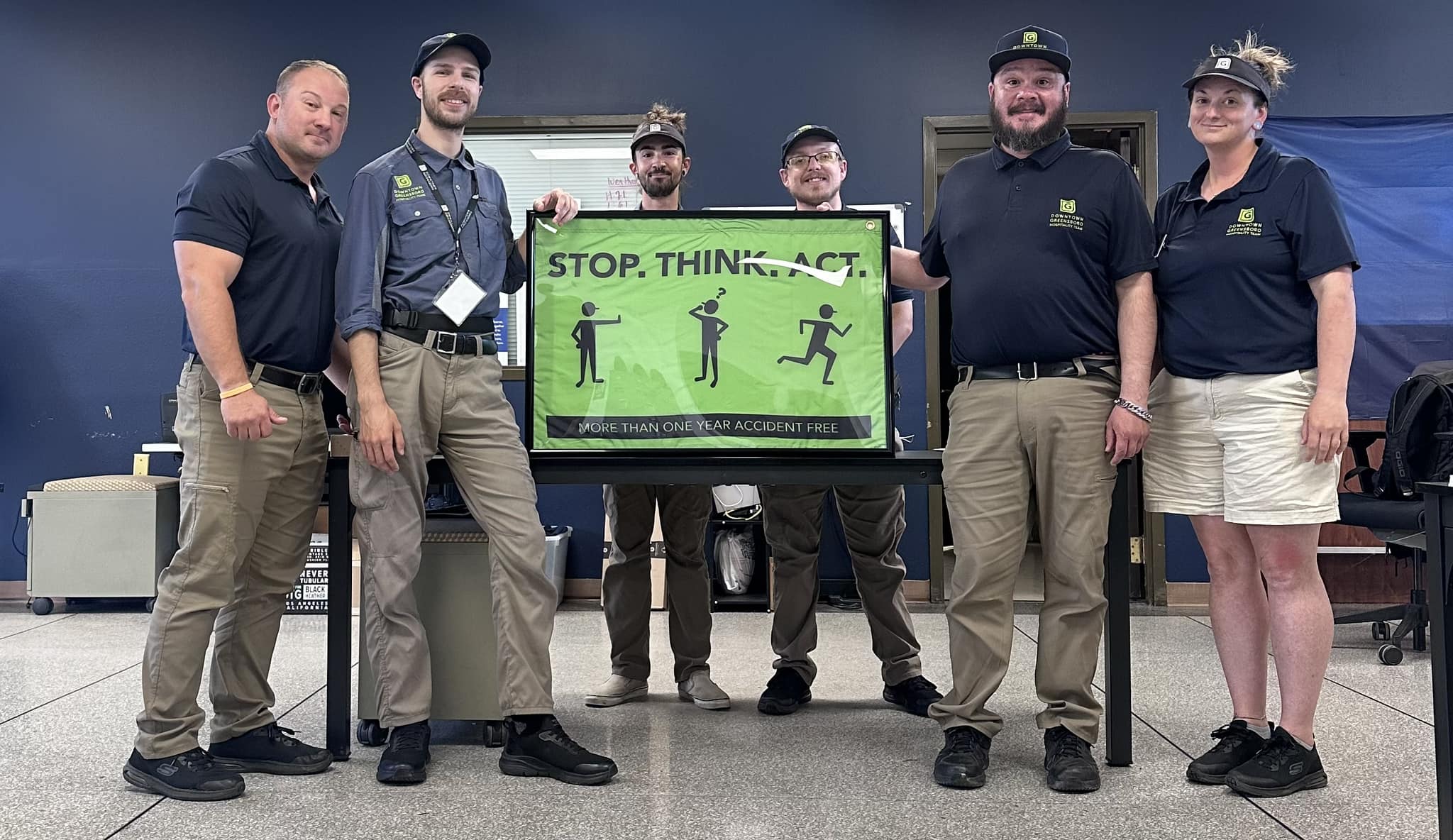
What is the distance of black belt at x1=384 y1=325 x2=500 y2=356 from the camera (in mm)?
2484

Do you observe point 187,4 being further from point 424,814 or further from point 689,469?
point 424,814

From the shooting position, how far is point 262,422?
2.37 m

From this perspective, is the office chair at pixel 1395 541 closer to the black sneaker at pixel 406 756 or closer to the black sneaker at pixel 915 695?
the black sneaker at pixel 915 695

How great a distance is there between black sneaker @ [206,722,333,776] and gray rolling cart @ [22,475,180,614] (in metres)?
2.83

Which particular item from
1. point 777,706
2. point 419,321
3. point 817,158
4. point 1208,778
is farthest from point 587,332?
point 1208,778

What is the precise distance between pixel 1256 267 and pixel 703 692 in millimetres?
1830

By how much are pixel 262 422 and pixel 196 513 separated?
241 millimetres

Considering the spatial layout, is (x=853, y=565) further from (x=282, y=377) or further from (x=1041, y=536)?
(x=282, y=377)

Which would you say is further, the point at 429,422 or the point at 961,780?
the point at 429,422

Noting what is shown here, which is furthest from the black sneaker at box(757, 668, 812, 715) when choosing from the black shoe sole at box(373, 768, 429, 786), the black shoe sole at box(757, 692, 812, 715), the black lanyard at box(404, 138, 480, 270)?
the black lanyard at box(404, 138, 480, 270)

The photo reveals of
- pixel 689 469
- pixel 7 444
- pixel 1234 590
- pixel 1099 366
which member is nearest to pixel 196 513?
pixel 689 469

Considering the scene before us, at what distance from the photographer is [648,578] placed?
332 centimetres

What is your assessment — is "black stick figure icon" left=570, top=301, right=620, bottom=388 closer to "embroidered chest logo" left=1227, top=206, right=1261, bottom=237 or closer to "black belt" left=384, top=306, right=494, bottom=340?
"black belt" left=384, top=306, right=494, bottom=340

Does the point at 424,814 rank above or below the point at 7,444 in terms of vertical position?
below
